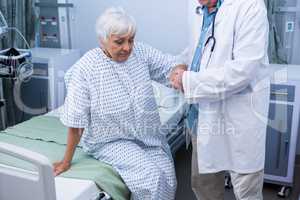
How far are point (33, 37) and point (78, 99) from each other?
1.79 metres

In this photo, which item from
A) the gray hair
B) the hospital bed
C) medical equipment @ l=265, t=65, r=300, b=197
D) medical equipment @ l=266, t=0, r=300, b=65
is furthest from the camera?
medical equipment @ l=266, t=0, r=300, b=65

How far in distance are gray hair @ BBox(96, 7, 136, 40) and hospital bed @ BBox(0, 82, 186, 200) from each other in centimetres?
61

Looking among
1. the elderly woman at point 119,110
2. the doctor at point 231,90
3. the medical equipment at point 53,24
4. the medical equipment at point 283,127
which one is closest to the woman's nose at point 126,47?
the elderly woman at point 119,110

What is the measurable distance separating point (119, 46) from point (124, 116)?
0.34 meters

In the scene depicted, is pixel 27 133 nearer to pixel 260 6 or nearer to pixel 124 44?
pixel 124 44

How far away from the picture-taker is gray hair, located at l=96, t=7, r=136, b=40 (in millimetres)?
1671

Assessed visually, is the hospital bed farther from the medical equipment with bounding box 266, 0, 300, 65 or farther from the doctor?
the medical equipment with bounding box 266, 0, 300, 65

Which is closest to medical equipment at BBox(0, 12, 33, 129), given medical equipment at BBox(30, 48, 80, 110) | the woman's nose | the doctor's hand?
medical equipment at BBox(30, 48, 80, 110)

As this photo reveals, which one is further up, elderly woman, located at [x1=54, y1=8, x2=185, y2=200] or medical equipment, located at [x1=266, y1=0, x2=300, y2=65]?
medical equipment, located at [x1=266, y1=0, x2=300, y2=65]

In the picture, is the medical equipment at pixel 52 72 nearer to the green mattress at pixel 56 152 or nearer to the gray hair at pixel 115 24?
the green mattress at pixel 56 152

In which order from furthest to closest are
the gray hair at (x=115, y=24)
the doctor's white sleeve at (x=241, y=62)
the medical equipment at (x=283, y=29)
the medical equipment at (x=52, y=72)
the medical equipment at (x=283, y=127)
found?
the medical equipment at (x=52, y=72), the medical equipment at (x=283, y=29), the medical equipment at (x=283, y=127), the gray hair at (x=115, y=24), the doctor's white sleeve at (x=241, y=62)

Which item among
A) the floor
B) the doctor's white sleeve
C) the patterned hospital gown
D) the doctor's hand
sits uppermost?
the doctor's white sleeve

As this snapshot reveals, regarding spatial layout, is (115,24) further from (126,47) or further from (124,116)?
(124,116)

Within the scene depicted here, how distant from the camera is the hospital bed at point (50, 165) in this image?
1.38m
